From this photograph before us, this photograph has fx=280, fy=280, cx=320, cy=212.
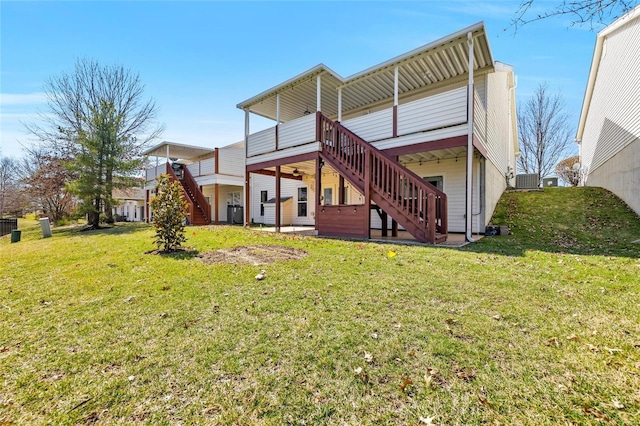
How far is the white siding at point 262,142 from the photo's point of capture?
481 inches

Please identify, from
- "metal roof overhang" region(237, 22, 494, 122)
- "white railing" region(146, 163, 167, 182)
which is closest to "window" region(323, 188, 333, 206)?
"metal roof overhang" region(237, 22, 494, 122)

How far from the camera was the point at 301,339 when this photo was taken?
8.53 feet

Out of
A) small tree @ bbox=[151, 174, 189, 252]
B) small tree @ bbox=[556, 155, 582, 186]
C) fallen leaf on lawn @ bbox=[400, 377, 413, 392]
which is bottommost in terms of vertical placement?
fallen leaf on lawn @ bbox=[400, 377, 413, 392]

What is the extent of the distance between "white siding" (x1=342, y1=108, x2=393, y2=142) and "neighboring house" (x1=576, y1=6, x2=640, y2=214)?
22.6 ft

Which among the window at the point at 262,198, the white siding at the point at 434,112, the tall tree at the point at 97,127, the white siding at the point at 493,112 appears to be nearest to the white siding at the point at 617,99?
the white siding at the point at 493,112

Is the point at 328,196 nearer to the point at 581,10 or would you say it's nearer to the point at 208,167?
the point at 208,167

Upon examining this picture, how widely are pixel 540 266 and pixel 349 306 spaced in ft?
13.1

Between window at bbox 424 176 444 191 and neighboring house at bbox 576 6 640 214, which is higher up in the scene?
neighboring house at bbox 576 6 640 214

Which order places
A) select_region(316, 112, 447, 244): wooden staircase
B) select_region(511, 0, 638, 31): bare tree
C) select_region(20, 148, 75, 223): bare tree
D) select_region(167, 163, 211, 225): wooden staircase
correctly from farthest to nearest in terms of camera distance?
select_region(20, 148, 75, 223): bare tree, select_region(167, 163, 211, 225): wooden staircase, select_region(316, 112, 447, 244): wooden staircase, select_region(511, 0, 638, 31): bare tree

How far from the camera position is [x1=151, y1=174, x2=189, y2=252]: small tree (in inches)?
267

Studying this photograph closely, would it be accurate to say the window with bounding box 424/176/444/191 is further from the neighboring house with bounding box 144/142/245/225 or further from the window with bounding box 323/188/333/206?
the neighboring house with bounding box 144/142/245/225

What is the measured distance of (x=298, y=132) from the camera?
36.3 ft

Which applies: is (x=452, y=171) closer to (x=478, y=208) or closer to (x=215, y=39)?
(x=478, y=208)

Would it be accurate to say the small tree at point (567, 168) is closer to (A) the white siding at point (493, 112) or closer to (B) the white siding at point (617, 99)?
(B) the white siding at point (617, 99)
